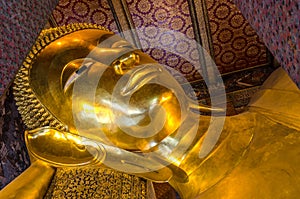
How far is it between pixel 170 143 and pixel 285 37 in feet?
3.24

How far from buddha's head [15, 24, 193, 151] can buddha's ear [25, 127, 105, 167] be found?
1.2 inches

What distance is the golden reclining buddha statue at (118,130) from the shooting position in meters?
1.44

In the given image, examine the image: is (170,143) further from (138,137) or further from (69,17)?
(69,17)

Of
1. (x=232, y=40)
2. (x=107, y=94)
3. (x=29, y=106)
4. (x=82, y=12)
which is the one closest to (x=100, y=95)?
(x=107, y=94)

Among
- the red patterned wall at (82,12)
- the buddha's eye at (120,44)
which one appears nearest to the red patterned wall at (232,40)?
the red patterned wall at (82,12)

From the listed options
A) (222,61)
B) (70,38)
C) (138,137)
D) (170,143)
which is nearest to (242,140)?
(170,143)

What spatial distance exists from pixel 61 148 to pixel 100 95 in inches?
8.4

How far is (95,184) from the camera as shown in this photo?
1456 millimetres

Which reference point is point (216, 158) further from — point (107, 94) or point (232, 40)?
point (232, 40)

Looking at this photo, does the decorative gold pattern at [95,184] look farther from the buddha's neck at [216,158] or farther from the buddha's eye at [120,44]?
the buddha's eye at [120,44]

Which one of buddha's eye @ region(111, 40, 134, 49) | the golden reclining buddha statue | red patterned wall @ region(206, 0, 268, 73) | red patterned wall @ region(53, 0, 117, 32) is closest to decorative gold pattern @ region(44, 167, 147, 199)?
the golden reclining buddha statue

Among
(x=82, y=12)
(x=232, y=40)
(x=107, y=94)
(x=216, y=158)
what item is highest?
(x=107, y=94)

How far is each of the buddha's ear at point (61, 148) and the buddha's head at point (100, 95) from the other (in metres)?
0.03

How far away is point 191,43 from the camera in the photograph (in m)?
3.71
